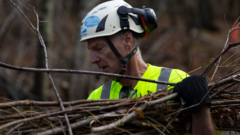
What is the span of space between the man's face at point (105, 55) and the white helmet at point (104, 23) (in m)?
0.10

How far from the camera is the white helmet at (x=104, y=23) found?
9.14 ft

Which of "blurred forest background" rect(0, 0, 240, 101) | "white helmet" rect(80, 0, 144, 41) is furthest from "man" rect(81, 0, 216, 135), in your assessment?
"blurred forest background" rect(0, 0, 240, 101)

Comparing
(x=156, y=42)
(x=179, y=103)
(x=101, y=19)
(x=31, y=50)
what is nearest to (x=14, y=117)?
(x=179, y=103)

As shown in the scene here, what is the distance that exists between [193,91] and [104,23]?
54.9 inches

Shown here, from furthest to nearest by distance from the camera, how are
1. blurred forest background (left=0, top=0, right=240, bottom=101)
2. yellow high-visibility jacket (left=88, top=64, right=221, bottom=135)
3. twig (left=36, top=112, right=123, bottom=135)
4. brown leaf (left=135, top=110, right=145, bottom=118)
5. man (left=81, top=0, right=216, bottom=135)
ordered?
1. blurred forest background (left=0, top=0, right=240, bottom=101)
2. man (left=81, top=0, right=216, bottom=135)
3. yellow high-visibility jacket (left=88, top=64, right=221, bottom=135)
4. brown leaf (left=135, top=110, right=145, bottom=118)
5. twig (left=36, top=112, right=123, bottom=135)

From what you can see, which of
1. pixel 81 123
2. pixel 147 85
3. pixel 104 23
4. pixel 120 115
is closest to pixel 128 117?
pixel 120 115

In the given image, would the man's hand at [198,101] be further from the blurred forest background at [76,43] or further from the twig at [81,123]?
the blurred forest background at [76,43]

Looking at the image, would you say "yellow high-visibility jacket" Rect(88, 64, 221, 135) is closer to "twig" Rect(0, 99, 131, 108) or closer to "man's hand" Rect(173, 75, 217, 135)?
"man's hand" Rect(173, 75, 217, 135)

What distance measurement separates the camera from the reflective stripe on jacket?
2641 millimetres

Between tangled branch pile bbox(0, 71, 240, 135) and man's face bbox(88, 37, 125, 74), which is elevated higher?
man's face bbox(88, 37, 125, 74)

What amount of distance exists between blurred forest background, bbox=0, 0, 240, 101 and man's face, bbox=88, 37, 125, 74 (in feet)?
7.48

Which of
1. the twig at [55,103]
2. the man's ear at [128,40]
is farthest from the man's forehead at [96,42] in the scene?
the twig at [55,103]

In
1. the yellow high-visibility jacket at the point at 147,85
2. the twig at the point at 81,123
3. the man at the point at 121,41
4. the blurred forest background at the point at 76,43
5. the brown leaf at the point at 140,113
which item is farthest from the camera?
the blurred forest background at the point at 76,43

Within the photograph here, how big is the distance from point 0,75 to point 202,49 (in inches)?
529
